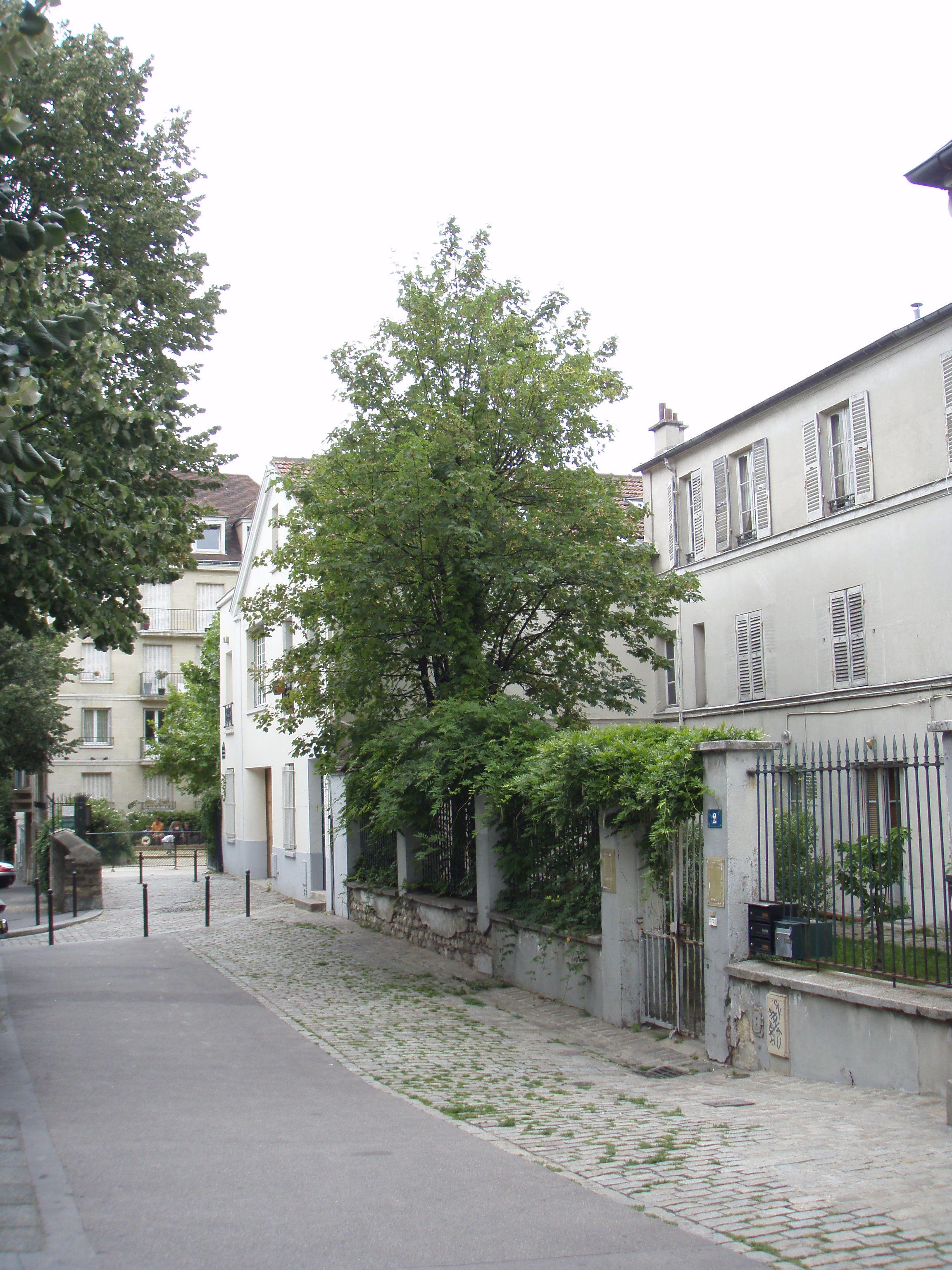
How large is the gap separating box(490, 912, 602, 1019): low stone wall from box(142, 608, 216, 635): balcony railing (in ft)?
125

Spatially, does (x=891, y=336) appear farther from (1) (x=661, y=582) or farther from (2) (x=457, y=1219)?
A: (2) (x=457, y=1219)

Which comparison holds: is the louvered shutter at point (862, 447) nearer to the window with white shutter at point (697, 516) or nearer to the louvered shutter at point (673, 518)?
the window with white shutter at point (697, 516)

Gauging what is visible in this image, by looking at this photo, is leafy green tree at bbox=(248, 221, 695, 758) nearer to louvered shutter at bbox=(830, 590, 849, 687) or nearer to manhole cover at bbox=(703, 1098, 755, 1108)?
louvered shutter at bbox=(830, 590, 849, 687)

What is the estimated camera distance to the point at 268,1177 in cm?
616

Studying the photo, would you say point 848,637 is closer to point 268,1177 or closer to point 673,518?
point 673,518

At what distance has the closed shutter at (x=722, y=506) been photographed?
2323 centimetres

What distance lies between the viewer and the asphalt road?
5004 mm

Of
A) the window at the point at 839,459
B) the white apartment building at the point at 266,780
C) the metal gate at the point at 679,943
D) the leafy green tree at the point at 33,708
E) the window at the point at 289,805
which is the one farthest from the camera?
the leafy green tree at the point at 33,708

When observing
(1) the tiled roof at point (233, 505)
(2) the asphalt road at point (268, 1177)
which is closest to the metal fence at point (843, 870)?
(2) the asphalt road at point (268, 1177)

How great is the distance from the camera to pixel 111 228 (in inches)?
557

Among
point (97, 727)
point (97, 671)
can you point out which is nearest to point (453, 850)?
point (97, 727)

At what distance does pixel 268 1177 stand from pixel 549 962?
23.3ft

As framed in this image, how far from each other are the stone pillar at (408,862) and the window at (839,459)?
354 inches

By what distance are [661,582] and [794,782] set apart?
24.7 ft
